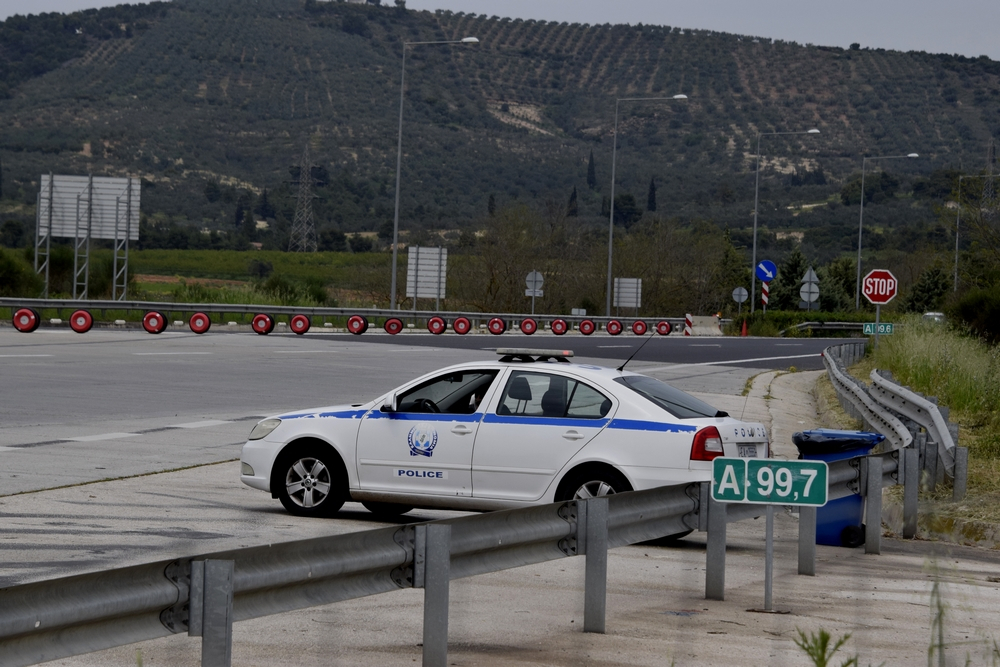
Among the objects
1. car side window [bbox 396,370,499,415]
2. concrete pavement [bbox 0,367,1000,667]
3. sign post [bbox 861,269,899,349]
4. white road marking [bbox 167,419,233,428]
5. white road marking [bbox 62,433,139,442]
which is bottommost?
concrete pavement [bbox 0,367,1000,667]

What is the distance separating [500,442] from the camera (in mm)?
11047

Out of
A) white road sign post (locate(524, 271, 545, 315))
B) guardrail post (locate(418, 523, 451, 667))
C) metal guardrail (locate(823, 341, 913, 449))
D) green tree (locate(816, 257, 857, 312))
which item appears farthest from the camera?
green tree (locate(816, 257, 857, 312))

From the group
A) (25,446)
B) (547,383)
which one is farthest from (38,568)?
(25,446)

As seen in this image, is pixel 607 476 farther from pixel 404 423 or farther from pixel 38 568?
pixel 38 568

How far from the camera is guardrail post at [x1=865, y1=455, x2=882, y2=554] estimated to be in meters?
10.6

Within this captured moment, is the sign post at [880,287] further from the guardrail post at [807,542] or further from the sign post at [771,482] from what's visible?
the sign post at [771,482]

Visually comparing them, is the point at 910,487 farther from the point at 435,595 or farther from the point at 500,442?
the point at 435,595

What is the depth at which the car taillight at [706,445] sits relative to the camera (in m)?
10.6

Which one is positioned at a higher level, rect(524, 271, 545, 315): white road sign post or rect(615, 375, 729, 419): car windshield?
rect(524, 271, 545, 315): white road sign post

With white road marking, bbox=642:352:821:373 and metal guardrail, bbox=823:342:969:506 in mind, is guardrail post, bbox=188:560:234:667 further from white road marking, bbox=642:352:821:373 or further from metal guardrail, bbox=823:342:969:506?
white road marking, bbox=642:352:821:373

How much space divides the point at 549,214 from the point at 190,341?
44056 millimetres

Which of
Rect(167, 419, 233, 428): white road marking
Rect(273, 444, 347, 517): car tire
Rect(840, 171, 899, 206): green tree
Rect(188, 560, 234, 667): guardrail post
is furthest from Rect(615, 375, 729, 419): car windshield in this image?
Rect(840, 171, 899, 206): green tree

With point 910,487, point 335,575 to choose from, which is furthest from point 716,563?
point 910,487

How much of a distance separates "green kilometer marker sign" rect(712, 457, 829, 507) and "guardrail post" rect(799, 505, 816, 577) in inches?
69.7
